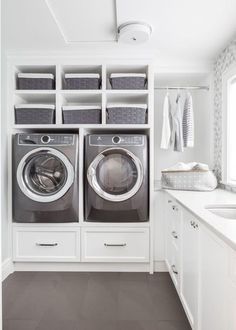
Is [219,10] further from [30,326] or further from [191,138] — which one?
[30,326]

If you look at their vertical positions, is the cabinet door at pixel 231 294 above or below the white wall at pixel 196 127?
below

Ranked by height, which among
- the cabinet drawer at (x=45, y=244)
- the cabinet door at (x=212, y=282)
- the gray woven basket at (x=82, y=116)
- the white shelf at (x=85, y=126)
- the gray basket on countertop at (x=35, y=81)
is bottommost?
the cabinet drawer at (x=45, y=244)

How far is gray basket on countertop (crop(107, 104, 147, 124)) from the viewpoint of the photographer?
99.6 inches

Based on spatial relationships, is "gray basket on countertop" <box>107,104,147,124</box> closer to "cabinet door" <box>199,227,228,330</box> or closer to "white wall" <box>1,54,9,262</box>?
"white wall" <box>1,54,9,262</box>

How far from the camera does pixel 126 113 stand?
2535 millimetres

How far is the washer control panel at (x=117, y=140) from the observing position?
248 cm

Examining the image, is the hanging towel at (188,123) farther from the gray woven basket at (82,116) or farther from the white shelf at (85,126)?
the gray woven basket at (82,116)

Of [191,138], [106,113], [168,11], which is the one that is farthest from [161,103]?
[168,11]

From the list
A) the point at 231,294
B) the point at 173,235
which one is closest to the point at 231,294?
the point at 231,294

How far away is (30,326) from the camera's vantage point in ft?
5.77

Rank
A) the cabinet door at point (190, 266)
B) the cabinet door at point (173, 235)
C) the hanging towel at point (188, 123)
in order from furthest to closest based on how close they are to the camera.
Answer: the hanging towel at point (188, 123) → the cabinet door at point (173, 235) → the cabinet door at point (190, 266)

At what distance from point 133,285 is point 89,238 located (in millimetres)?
609

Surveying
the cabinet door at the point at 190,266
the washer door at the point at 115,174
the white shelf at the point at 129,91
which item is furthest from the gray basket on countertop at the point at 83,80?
the cabinet door at the point at 190,266

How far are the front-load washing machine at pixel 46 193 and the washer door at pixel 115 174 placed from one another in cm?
21
